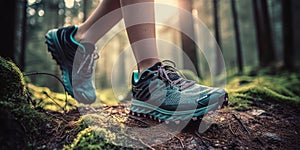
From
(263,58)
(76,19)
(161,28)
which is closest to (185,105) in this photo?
(263,58)

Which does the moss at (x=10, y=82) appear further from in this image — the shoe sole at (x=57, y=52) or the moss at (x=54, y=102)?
the shoe sole at (x=57, y=52)

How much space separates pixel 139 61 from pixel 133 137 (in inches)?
24.2

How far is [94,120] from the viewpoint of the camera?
1.54m

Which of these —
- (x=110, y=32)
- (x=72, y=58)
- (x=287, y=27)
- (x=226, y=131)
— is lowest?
(x=226, y=131)

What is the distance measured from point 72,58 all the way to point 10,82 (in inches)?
23.5

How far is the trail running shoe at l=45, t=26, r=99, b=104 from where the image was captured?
2.02 metres

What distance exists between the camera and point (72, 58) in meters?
2.04

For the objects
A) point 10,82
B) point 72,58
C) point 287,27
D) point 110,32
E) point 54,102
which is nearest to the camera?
point 10,82

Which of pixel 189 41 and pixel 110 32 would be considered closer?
pixel 189 41

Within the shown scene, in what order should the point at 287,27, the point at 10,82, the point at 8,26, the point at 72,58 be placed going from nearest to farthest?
the point at 10,82
the point at 72,58
the point at 8,26
the point at 287,27

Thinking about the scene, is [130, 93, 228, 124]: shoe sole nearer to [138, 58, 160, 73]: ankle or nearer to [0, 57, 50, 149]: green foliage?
[138, 58, 160, 73]: ankle

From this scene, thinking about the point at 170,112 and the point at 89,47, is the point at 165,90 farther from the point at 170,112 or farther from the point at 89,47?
the point at 89,47

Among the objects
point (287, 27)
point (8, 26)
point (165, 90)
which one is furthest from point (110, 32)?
point (165, 90)

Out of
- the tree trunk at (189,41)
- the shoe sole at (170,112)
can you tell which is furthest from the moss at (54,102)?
the tree trunk at (189,41)
